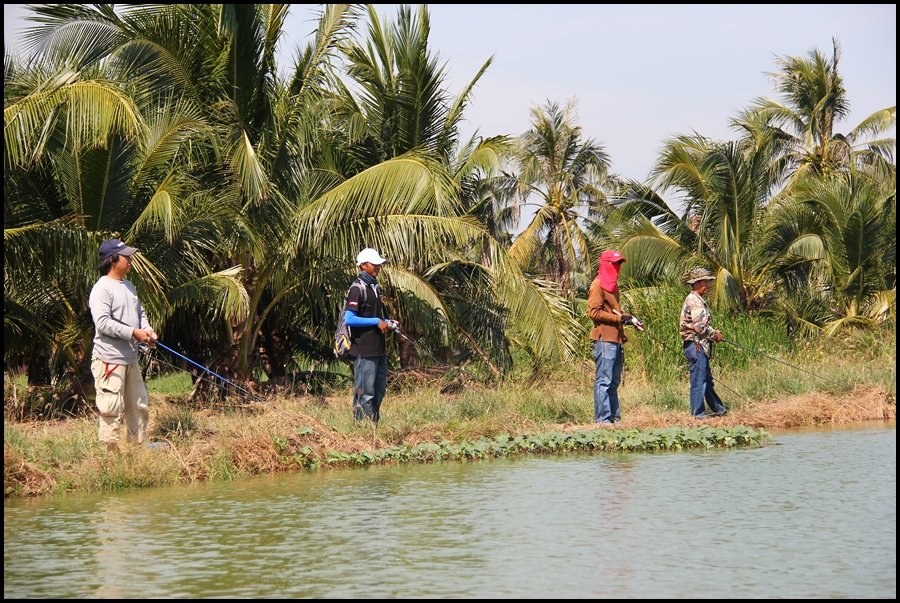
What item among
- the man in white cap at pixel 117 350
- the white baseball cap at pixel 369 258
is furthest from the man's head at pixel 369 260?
the man in white cap at pixel 117 350

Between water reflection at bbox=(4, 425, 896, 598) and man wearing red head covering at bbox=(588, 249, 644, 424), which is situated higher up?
man wearing red head covering at bbox=(588, 249, 644, 424)

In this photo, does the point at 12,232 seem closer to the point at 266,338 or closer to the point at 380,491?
the point at 380,491

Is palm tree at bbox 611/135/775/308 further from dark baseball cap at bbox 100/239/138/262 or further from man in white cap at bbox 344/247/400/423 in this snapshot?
dark baseball cap at bbox 100/239/138/262

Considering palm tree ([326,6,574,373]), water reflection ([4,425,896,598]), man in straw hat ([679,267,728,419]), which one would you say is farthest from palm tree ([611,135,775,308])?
water reflection ([4,425,896,598])

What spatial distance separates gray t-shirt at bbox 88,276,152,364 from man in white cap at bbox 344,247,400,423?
8.12 feet

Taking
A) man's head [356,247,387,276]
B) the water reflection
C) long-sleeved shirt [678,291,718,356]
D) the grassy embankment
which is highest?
man's head [356,247,387,276]

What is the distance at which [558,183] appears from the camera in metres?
42.6

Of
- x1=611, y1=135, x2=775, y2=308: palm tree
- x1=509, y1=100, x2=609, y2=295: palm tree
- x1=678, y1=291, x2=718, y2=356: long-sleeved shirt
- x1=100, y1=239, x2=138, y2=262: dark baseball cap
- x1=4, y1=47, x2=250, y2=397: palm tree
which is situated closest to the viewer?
x1=100, y1=239, x2=138, y2=262: dark baseball cap

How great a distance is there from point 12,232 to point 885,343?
13.6m

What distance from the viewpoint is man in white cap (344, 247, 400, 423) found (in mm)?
11875

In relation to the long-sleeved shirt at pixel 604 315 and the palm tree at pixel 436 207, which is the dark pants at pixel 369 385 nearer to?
the long-sleeved shirt at pixel 604 315

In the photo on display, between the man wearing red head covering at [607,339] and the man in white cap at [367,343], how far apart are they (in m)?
2.29

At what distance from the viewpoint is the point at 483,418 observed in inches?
486

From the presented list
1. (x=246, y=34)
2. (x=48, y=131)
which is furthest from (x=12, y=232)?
(x=246, y=34)
